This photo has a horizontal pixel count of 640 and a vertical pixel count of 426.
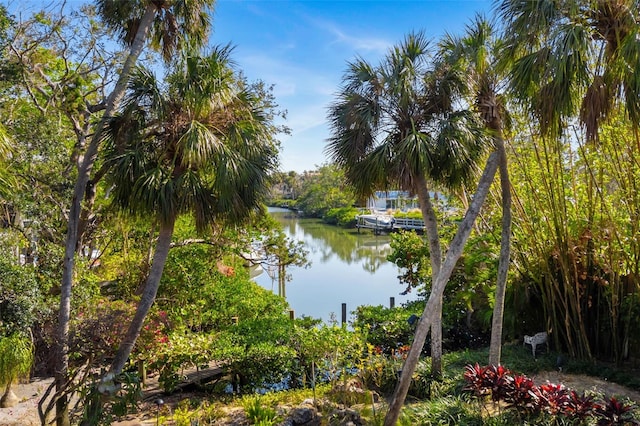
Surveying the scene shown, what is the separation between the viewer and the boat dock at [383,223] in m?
29.7

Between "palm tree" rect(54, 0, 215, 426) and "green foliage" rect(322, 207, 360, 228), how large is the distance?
96.5ft

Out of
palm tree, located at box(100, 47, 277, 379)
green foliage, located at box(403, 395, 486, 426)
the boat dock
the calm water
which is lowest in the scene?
the calm water

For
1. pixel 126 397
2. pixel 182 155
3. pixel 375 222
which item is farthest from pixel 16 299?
pixel 375 222

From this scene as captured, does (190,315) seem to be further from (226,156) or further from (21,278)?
(226,156)

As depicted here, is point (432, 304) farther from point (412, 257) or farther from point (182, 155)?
point (412, 257)

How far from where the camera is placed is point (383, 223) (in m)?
32.3

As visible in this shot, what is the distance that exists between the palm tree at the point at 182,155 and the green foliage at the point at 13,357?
1.65 metres

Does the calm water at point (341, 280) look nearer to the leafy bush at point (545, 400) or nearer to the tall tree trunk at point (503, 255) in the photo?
the tall tree trunk at point (503, 255)

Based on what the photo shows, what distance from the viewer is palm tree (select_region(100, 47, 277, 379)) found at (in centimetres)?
498

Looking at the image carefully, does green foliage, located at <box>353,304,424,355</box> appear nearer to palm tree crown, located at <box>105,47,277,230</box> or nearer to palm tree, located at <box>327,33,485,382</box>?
palm tree, located at <box>327,33,485,382</box>

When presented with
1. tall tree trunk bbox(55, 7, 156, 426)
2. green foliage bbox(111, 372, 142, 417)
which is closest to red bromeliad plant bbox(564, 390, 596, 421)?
green foliage bbox(111, 372, 142, 417)

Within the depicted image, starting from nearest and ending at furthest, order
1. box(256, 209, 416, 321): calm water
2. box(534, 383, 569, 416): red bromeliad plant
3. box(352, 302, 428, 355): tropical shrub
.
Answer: box(534, 383, 569, 416): red bromeliad plant
box(352, 302, 428, 355): tropical shrub
box(256, 209, 416, 321): calm water

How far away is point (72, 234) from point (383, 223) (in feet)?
92.7

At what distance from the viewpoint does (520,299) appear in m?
6.81
